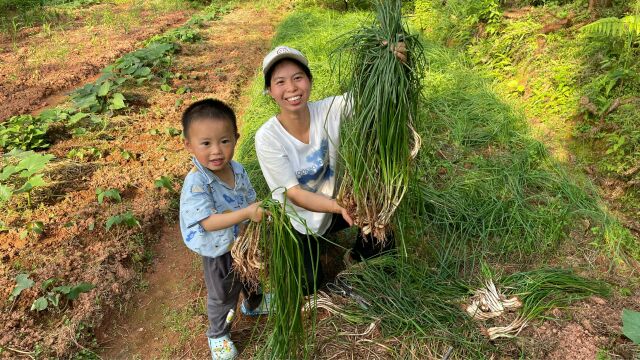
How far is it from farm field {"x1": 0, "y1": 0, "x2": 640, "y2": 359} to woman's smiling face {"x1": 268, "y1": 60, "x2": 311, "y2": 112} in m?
0.23

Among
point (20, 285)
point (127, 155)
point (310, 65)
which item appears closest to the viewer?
point (20, 285)

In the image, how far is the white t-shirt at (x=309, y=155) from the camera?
6.20 ft

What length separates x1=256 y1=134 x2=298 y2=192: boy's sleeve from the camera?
6.16 ft

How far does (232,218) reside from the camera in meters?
1.63

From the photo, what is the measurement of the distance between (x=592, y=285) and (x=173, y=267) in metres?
2.56

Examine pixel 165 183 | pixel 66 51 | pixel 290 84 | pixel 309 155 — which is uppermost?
pixel 290 84

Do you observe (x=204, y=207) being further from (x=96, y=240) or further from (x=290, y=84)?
(x=96, y=240)

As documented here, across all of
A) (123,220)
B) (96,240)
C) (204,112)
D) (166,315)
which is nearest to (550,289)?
(204,112)

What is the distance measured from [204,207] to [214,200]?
0.40 ft

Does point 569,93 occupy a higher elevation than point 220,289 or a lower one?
higher

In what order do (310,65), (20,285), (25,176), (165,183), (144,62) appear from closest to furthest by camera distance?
(20,285), (25,176), (165,183), (310,65), (144,62)

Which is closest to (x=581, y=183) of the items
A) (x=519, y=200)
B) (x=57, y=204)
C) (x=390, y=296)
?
(x=519, y=200)

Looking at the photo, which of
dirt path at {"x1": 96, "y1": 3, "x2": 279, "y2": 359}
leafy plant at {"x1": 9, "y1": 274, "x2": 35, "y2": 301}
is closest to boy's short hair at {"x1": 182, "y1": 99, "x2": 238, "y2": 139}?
dirt path at {"x1": 96, "y1": 3, "x2": 279, "y2": 359}

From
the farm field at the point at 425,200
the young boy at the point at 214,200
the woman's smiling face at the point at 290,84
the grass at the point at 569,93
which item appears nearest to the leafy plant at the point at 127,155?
the farm field at the point at 425,200
